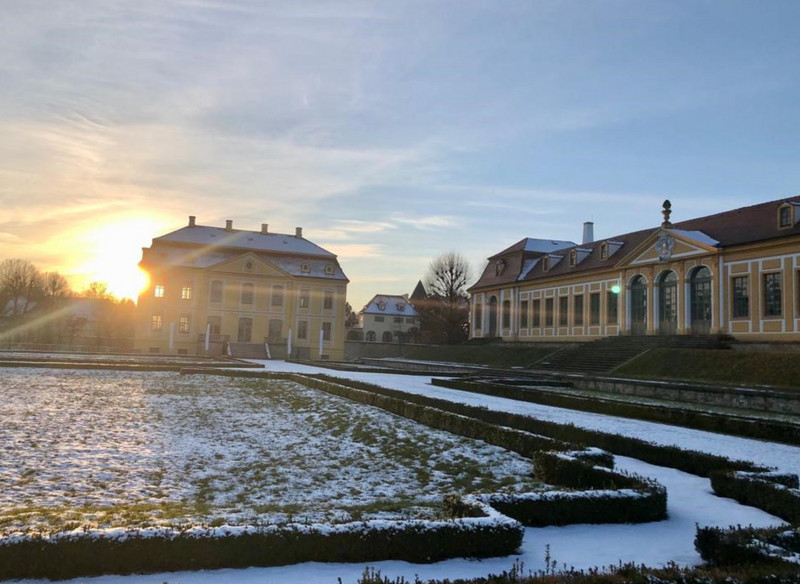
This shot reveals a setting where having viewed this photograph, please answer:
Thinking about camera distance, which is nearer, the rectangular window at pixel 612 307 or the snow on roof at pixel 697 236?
the snow on roof at pixel 697 236

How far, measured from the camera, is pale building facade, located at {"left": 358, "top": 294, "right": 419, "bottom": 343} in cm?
8512

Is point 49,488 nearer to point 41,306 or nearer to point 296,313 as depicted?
point 296,313

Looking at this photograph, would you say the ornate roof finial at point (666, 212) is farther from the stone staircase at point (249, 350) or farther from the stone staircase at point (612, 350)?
the stone staircase at point (249, 350)

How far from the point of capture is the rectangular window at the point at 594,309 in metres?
37.7

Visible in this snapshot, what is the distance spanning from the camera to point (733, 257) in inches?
1126

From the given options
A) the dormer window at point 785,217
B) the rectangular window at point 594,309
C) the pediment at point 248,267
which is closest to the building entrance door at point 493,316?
the rectangular window at point 594,309

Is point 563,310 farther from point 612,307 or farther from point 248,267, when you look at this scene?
point 248,267

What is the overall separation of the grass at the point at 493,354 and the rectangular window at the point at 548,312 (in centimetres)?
236

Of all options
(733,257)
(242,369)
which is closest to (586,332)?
(733,257)

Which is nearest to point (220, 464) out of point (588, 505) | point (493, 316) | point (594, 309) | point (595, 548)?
point (588, 505)

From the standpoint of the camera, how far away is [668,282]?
32469 mm

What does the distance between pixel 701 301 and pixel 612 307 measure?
6.67 meters

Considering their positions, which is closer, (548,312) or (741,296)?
(741,296)

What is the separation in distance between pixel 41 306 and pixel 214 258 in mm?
37291
